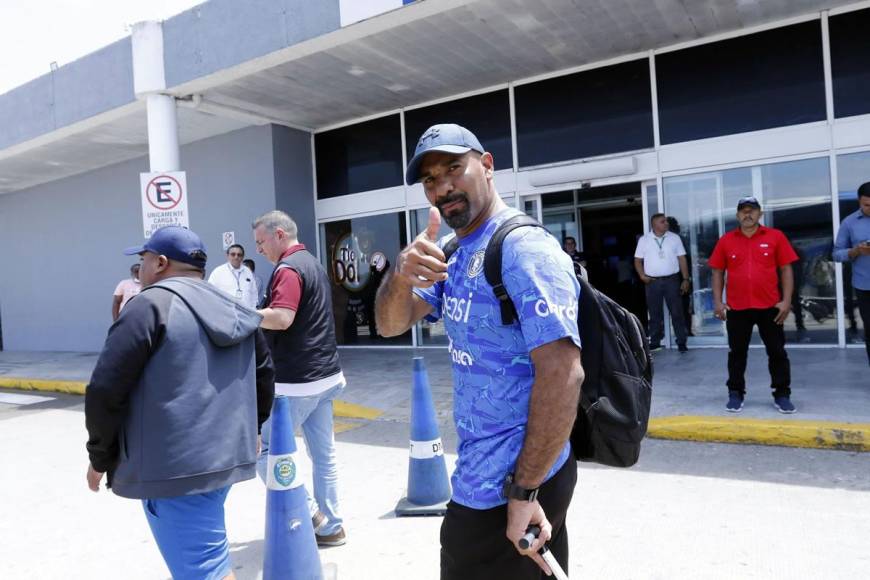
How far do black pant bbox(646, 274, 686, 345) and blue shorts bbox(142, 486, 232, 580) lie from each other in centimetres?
777

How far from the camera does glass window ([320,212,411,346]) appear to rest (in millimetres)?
12141

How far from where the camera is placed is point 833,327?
873cm

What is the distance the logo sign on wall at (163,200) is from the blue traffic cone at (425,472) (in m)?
5.19

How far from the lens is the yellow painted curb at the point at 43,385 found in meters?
10.6

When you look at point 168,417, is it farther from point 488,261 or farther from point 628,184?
point 628,184

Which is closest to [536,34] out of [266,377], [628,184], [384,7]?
[384,7]

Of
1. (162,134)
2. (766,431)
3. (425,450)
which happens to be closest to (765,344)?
(766,431)

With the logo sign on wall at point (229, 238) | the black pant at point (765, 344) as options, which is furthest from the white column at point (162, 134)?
the black pant at point (765, 344)

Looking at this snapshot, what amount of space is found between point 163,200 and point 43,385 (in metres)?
5.10

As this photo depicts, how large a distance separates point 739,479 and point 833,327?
17.5 ft

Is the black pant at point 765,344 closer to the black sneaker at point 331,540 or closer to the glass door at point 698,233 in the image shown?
the glass door at point 698,233

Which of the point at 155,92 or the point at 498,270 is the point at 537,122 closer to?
the point at 155,92

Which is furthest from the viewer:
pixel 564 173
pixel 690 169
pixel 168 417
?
pixel 564 173

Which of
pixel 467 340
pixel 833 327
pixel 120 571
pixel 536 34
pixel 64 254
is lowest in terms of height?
pixel 120 571
